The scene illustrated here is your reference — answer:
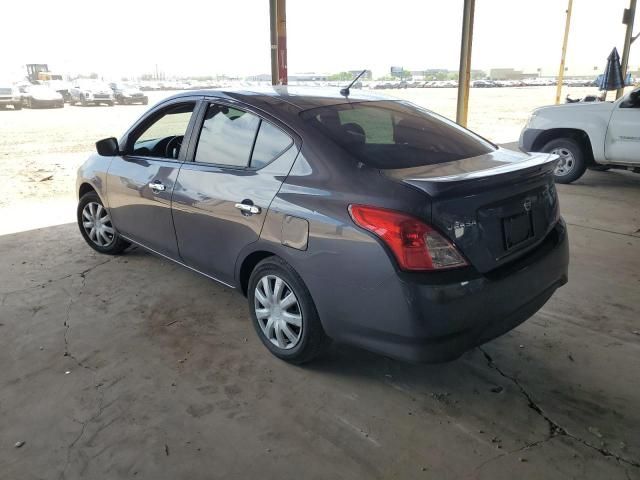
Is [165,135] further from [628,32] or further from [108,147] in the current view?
[628,32]

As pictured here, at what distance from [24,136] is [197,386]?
43.6 ft

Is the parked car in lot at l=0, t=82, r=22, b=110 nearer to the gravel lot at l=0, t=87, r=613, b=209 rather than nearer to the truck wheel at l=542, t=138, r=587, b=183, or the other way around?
the gravel lot at l=0, t=87, r=613, b=209

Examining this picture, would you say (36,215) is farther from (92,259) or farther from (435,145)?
(435,145)

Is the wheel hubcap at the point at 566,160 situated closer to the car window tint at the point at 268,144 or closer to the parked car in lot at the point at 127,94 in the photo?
the car window tint at the point at 268,144

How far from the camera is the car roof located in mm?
3016

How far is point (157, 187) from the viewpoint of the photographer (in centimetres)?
350

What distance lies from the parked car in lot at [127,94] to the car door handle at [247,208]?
20.2 m

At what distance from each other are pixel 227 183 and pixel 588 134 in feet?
20.8

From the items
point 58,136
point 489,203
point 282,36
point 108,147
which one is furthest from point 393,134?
point 58,136

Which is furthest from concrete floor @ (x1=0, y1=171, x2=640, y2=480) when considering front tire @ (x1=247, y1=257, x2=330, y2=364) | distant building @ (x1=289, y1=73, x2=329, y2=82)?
distant building @ (x1=289, y1=73, x2=329, y2=82)

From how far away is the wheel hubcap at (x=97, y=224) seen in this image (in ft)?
14.7

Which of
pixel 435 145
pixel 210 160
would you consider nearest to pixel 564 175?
pixel 435 145

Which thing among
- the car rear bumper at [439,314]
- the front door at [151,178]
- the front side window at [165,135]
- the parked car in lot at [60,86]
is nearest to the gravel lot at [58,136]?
the front side window at [165,135]

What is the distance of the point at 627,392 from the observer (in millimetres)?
2627
